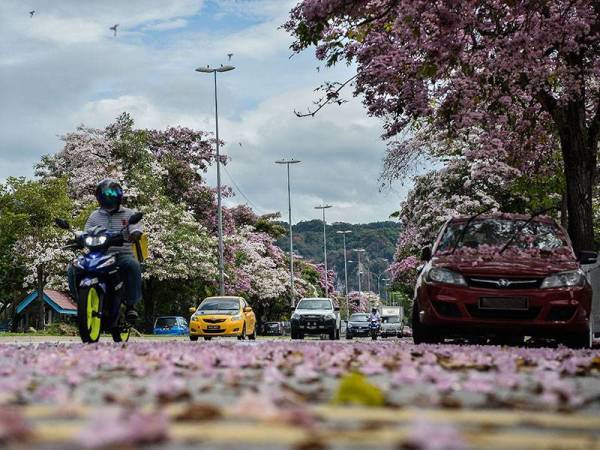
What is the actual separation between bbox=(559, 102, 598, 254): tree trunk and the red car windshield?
10.9ft

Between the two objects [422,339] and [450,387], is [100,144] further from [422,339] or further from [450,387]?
[450,387]

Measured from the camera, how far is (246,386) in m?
4.81

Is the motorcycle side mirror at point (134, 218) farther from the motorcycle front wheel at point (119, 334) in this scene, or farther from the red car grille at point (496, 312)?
the red car grille at point (496, 312)

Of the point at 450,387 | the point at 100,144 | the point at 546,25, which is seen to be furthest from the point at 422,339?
the point at 100,144

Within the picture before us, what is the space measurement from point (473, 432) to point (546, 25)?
10723mm

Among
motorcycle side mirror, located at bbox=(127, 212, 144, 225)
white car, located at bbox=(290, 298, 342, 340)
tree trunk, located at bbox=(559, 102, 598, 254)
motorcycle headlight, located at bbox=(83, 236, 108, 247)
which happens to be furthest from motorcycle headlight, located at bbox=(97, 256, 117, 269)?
white car, located at bbox=(290, 298, 342, 340)

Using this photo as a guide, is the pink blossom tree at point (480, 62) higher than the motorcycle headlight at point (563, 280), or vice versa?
the pink blossom tree at point (480, 62)

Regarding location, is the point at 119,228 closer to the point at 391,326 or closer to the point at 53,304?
the point at 391,326

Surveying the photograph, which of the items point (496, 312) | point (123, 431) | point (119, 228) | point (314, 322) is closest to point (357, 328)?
point (314, 322)

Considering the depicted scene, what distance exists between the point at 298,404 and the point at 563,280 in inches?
318

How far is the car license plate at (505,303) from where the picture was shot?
1125 centimetres

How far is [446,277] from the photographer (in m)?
11.4

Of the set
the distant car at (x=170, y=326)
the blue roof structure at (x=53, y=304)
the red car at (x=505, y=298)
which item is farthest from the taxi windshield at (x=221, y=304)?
the blue roof structure at (x=53, y=304)

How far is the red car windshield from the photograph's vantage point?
1213 centimetres
